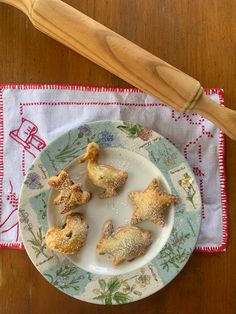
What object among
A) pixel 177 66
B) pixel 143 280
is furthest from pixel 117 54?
pixel 143 280

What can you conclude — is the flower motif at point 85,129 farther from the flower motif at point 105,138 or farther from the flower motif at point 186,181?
the flower motif at point 186,181

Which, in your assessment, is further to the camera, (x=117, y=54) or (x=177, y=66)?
(x=177, y=66)

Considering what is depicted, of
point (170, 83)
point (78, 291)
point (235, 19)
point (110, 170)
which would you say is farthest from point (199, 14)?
point (78, 291)

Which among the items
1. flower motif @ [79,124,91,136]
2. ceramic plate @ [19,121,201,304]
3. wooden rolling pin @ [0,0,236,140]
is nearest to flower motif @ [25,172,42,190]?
ceramic plate @ [19,121,201,304]

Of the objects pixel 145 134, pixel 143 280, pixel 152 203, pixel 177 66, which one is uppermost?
pixel 177 66

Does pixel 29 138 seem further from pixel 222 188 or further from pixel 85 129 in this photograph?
pixel 222 188

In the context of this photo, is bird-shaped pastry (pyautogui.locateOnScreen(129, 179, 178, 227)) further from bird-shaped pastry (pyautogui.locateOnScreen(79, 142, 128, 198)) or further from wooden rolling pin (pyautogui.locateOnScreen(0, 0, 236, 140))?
wooden rolling pin (pyautogui.locateOnScreen(0, 0, 236, 140))

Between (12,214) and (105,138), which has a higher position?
(105,138)

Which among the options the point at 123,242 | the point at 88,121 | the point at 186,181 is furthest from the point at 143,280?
the point at 88,121
